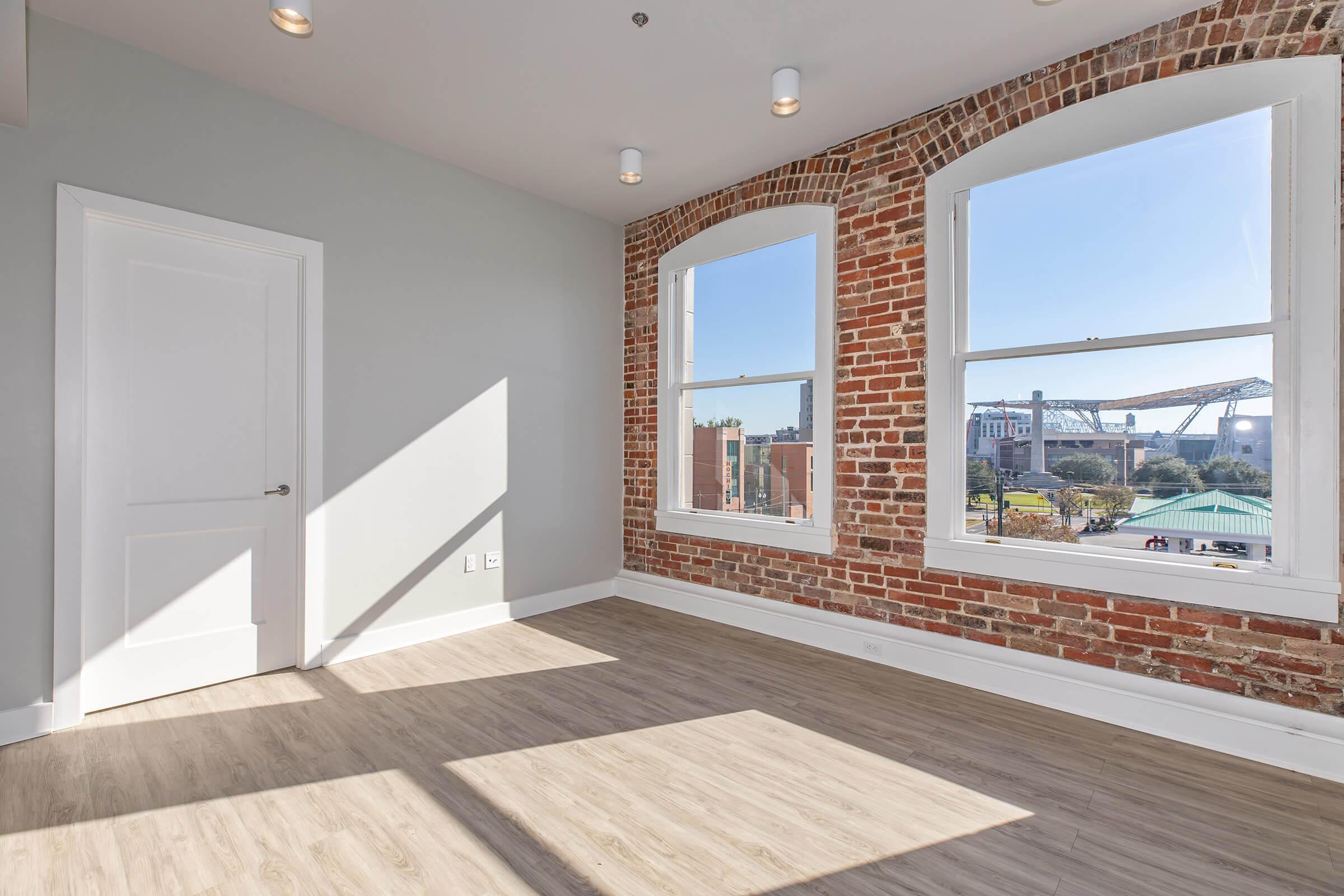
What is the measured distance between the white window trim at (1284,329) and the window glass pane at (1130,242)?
57mm

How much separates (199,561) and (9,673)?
0.76m

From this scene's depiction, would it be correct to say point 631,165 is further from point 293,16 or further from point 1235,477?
point 1235,477

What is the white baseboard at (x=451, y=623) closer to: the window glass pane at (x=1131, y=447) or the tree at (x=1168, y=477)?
the window glass pane at (x=1131, y=447)

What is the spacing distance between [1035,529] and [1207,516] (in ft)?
2.22

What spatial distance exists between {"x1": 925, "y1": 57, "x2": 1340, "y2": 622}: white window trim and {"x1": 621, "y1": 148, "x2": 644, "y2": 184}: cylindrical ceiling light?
2.14 m

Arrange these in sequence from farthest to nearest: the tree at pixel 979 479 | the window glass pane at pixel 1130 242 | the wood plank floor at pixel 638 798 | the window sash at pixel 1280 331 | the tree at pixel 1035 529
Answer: the tree at pixel 979 479 → the tree at pixel 1035 529 → the window glass pane at pixel 1130 242 → the window sash at pixel 1280 331 → the wood plank floor at pixel 638 798

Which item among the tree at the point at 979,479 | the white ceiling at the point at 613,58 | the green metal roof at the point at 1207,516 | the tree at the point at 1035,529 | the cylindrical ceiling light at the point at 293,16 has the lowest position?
the tree at the point at 1035,529

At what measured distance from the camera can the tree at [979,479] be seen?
3.30 m

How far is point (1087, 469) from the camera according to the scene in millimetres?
3035

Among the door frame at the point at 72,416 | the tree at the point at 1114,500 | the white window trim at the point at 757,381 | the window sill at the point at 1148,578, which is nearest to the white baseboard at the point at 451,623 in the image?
the white window trim at the point at 757,381

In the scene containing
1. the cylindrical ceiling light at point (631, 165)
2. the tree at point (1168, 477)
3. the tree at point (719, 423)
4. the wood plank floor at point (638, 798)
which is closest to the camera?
the wood plank floor at point (638, 798)

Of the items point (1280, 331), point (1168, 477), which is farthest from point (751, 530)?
point (1280, 331)

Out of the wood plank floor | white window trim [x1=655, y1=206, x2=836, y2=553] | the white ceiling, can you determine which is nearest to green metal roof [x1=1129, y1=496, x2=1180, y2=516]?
the wood plank floor

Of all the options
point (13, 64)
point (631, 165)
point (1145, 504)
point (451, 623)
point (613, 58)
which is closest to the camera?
point (13, 64)
